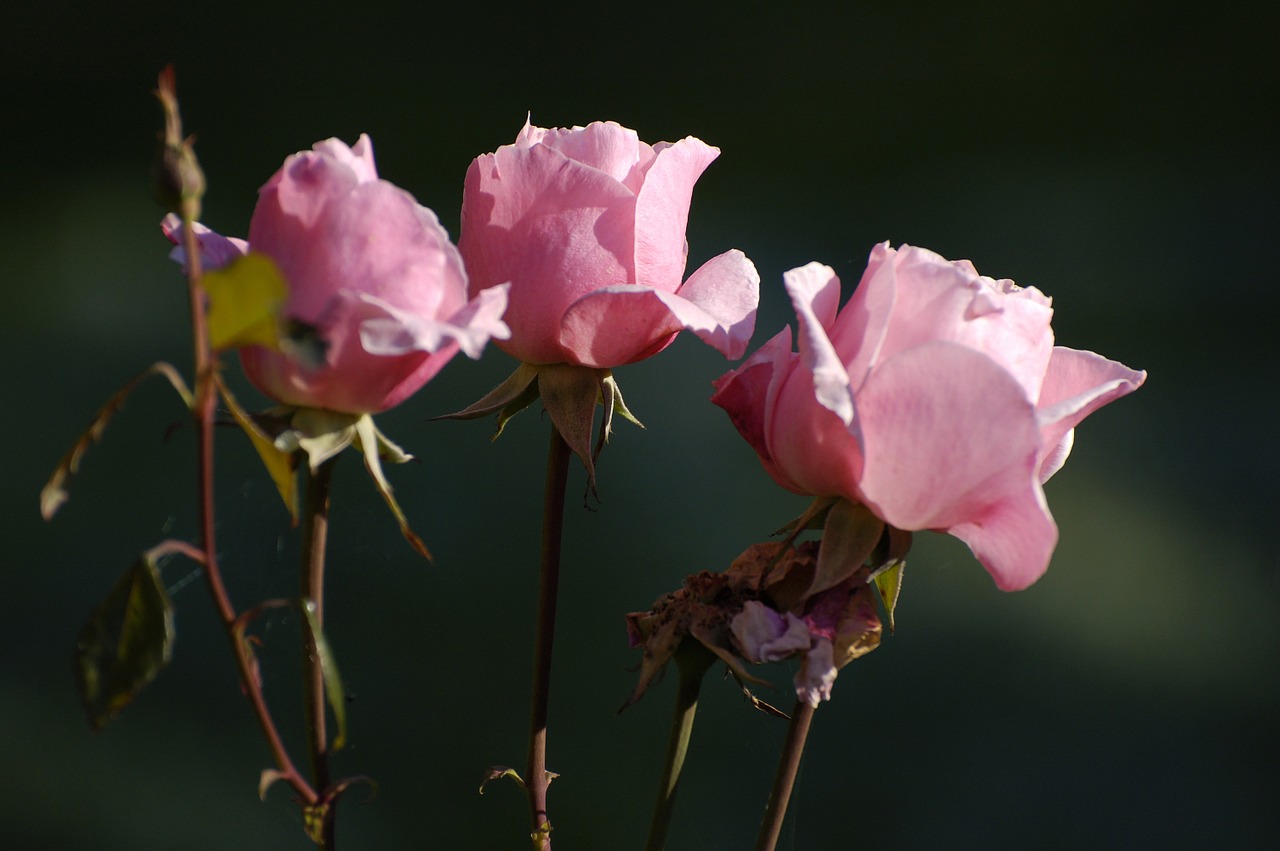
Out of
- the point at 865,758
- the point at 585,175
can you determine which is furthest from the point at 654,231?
the point at 865,758

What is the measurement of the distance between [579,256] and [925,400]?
3.1 inches

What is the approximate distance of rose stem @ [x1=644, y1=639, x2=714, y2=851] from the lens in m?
0.21

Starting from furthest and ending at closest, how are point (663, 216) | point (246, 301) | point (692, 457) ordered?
point (692, 457)
point (663, 216)
point (246, 301)

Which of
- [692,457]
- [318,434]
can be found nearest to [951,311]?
[318,434]

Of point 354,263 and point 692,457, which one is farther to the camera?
point 692,457

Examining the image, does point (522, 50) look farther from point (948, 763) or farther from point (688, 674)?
point (688, 674)

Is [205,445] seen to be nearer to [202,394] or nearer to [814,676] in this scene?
[202,394]

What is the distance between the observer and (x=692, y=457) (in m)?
0.98

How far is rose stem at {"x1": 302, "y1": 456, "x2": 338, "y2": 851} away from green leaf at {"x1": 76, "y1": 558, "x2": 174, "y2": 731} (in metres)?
0.03

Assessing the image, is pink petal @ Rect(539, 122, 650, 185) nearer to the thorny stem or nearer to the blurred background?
the thorny stem

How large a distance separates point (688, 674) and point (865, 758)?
77 cm

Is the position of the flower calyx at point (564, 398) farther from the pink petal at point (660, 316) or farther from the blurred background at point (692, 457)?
the blurred background at point (692, 457)

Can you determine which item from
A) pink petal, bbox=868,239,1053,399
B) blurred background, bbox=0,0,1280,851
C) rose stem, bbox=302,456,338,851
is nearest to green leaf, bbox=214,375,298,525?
rose stem, bbox=302,456,338,851

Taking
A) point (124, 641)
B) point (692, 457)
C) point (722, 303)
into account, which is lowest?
point (124, 641)
